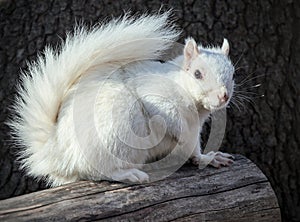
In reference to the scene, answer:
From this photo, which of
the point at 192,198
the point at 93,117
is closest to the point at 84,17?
the point at 93,117

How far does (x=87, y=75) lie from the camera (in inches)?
70.8

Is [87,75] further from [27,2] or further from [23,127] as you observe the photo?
[27,2]

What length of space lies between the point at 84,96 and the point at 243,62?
102 centimetres

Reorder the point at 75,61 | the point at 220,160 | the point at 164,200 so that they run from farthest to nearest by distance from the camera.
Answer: the point at 220,160
the point at 75,61
the point at 164,200

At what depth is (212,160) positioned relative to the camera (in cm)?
188

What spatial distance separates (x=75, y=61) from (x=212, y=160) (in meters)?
0.53

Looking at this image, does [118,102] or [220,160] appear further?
[220,160]

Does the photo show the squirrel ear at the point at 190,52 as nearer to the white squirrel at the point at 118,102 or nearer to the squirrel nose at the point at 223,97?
the white squirrel at the point at 118,102

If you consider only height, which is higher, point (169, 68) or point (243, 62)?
point (169, 68)

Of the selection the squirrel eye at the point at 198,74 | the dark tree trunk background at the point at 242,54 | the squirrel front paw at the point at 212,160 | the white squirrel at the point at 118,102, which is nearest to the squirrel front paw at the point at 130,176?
the white squirrel at the point at 118,102

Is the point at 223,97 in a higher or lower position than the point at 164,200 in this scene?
higher

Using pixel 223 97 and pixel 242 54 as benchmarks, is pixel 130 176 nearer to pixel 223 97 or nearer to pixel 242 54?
pixel 223 97

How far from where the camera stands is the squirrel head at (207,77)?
1.70 m

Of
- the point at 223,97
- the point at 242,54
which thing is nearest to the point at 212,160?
the point at 223,97
